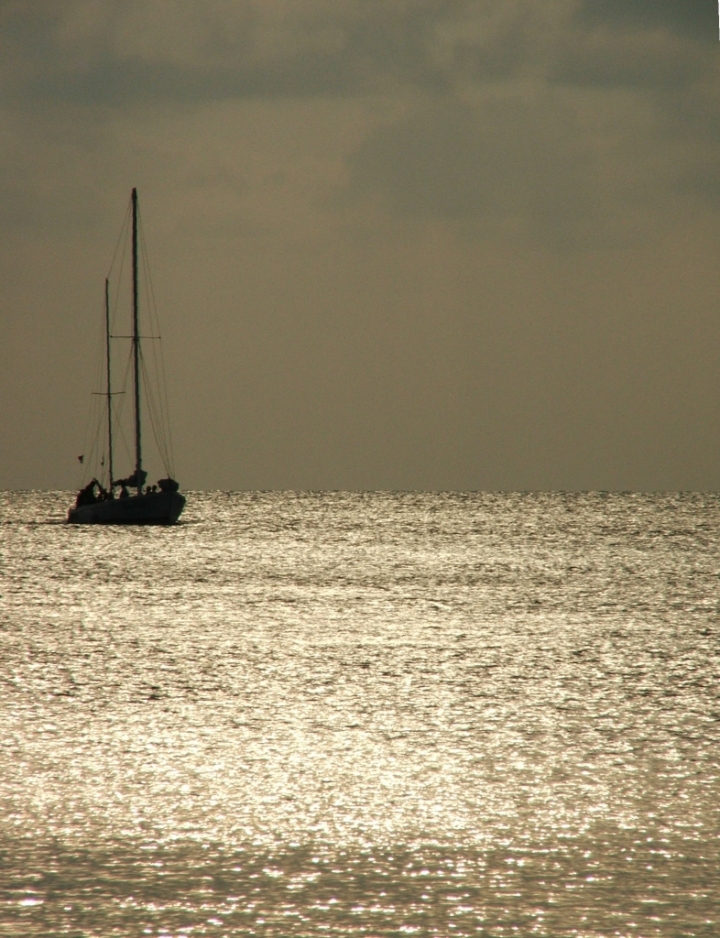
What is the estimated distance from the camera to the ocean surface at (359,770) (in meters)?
12.4

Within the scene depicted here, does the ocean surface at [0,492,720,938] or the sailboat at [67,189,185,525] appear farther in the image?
the sailboat at [67,189,185,525]

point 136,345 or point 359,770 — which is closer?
point 359,770

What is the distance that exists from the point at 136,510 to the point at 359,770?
76.2 meters

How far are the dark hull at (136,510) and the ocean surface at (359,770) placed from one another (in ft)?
141

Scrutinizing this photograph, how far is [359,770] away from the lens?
61.3ft


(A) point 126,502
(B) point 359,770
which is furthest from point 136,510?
(B) point 359,770

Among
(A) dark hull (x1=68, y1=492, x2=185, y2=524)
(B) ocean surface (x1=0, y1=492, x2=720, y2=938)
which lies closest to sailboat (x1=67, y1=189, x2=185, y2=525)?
(A) dark hull (x1=68, y1=492, x2=185, y2=524)

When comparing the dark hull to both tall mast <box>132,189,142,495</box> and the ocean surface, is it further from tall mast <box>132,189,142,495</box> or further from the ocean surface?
the ocean surface

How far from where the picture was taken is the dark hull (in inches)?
3659

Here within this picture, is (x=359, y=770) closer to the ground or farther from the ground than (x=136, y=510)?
farther from the ground

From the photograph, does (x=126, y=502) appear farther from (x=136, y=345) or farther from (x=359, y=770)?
(x=359, y=770)

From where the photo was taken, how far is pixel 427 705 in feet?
83.6

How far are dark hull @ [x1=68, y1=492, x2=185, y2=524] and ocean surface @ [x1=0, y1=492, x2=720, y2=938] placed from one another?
4296 cm

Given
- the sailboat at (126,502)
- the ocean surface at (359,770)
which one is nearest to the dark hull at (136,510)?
the sailboat at (126,502)
